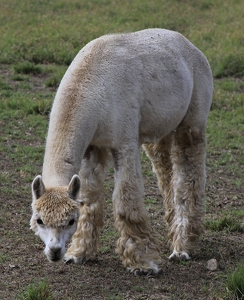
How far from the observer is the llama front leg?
6973mm

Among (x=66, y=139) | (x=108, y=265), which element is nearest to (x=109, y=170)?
(x=108, y=265)

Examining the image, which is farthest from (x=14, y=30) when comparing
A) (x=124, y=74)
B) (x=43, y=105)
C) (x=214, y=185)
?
(x=124, y=74)

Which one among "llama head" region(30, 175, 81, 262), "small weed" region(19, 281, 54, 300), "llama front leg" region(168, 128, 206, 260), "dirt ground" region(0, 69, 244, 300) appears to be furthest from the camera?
"llama front leg" region(168, 128, 206, 260)

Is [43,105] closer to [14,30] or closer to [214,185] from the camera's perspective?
[214,185]

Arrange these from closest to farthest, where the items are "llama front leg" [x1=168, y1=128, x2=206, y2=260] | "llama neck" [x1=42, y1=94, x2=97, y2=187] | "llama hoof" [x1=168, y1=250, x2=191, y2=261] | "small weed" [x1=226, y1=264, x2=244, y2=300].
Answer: "small weed" [x1=226, y1=264, x2=244, y2=300], "llama neck" [x1=42, y1=94, x2=97, y2=187], "llama hoof" [x1=168, y1=250, x2=191, y2=261], "llama front leg" [x1=168, y1=128, x2=206, y2=260]

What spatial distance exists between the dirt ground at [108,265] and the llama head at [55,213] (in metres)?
0.62

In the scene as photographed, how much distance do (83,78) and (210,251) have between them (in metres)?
2.18

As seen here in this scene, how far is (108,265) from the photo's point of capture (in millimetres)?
6461

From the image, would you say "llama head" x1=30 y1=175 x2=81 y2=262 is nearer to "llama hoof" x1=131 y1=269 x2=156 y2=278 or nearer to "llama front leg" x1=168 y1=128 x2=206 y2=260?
"llama hoof" x1=131 y1=269 x2=156 y2=278

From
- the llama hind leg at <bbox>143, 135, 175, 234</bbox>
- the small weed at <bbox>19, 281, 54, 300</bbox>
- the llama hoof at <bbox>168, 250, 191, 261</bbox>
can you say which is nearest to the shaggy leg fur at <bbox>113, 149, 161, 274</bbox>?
the llama hoof at <bbox>168, 250, 191, 261</bbox>

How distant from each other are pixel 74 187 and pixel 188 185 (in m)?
2.04

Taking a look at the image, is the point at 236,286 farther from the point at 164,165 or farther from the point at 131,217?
the point at 164,165

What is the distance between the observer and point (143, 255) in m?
6.23

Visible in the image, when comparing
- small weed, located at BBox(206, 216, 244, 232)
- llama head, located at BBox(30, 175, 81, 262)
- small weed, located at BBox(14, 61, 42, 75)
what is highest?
llama head, located at BBox(30, 175, 81, 262)
